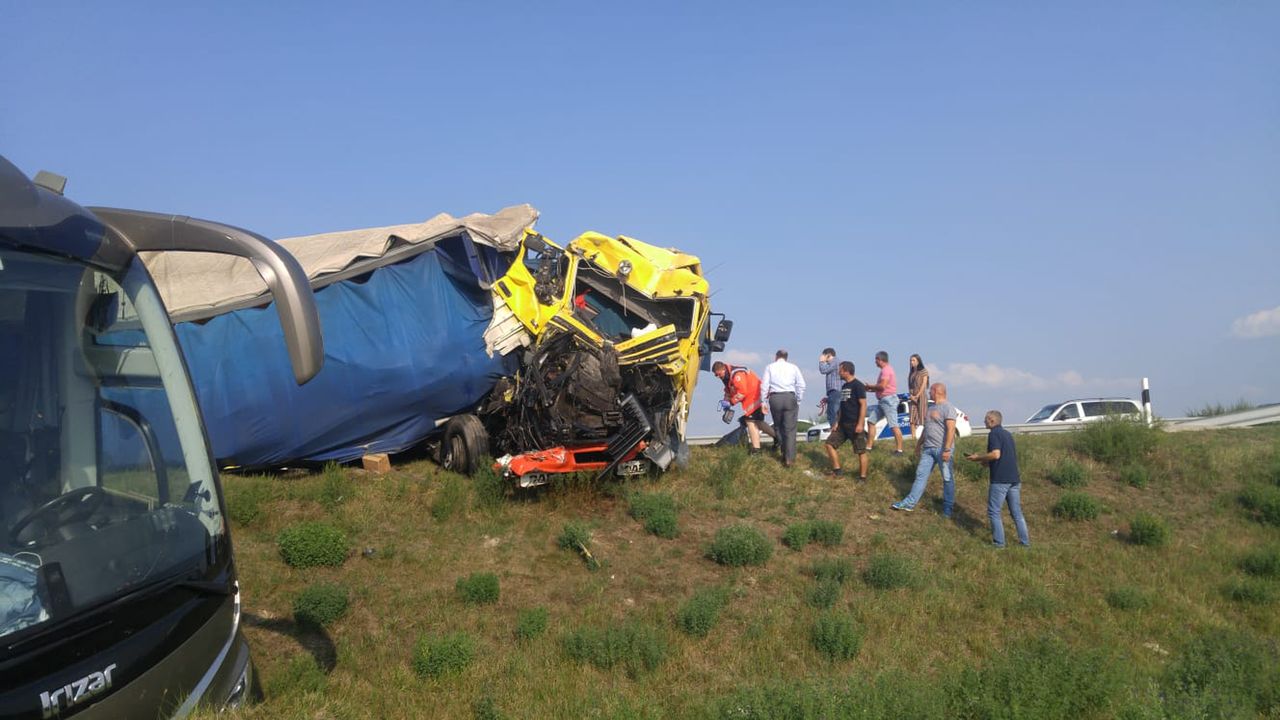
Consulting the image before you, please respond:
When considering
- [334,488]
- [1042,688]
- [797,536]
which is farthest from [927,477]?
→ [334,488]

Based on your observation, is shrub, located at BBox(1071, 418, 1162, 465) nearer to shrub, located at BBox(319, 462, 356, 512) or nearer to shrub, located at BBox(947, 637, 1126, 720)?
shrub, located at BBox(947, 637, 1126, 720)

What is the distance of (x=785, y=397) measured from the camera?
14461 mm

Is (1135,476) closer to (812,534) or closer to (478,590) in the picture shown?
(812,534)

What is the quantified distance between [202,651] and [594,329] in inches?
321

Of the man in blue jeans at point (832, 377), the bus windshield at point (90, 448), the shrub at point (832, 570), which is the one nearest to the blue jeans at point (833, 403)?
the man in blue jeans at point (832, 377)

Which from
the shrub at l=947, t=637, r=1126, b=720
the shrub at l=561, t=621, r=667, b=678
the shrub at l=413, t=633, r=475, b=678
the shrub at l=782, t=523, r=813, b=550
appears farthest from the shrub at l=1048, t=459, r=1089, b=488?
the shrub at l=413, t=633, r=475, b=678

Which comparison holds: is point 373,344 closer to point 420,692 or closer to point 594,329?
point 594,329

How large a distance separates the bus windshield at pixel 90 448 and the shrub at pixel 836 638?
19.2 ft

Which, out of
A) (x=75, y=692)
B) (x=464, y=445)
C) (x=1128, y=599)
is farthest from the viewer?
(x=464, y=445)

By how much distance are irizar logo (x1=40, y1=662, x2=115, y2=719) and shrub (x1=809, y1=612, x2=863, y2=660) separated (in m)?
6.43

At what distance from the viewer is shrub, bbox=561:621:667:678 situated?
8047 mm

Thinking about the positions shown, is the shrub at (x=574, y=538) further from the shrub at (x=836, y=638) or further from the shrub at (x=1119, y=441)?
the shrub at (x=1119, y=441)

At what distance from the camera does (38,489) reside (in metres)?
3.49

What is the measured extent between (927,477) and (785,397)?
2.65 metres
